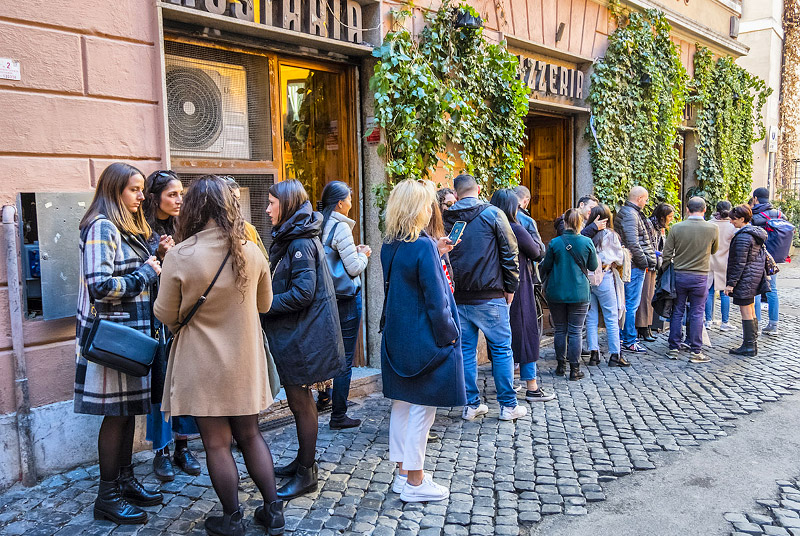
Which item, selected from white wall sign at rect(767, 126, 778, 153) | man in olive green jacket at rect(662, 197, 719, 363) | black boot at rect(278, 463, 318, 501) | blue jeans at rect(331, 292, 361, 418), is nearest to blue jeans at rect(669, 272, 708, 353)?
man in olive green jacket at rect(662, 197, 719, 363)

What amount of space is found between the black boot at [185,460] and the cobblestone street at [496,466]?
7 cm

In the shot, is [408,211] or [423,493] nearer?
[408,211]

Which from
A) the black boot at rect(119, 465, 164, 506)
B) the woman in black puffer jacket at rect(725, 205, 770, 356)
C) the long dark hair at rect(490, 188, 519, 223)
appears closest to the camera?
the black boot at rect(119, 465, 164, 506)

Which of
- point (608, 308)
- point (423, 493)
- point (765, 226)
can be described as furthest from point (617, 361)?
point (423, 493)

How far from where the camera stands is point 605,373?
677cm

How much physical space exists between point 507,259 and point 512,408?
1.22 m

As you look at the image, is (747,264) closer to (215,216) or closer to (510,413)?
(510,413)

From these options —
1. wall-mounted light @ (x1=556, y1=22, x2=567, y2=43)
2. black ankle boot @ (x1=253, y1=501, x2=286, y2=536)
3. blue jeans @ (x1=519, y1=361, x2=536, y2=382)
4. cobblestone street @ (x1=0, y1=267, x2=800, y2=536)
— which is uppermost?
wall-mounted light @ (x1=556, y1=22, x2=567, y2=43)

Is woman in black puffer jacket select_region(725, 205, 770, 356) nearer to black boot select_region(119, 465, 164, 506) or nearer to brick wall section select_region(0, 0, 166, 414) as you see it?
brick wall section select_region(0, 0, 166, 414)

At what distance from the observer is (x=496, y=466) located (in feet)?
14.3

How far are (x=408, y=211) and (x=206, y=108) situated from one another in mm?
2766

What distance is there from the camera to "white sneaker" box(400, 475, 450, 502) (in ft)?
12.4

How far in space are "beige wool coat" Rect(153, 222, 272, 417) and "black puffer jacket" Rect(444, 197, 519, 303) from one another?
7.33ft

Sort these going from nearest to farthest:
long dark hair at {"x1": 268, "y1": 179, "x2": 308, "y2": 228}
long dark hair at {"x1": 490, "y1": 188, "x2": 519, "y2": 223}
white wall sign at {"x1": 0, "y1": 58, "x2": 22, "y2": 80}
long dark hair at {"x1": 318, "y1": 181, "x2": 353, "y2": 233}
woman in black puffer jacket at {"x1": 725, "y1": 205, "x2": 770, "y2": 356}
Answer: long dark hair at {"x1": 268, "y1": 179, "x2": 308, "y2": 228}, white wall sign at {"x1": 0, "y1": 58, "x2": 22, "y2": 80}, long dark hair at {"x1": 318, "y1": 181, "x2": 353, "y2": 233}, long dark hair at {"x1": 490, "y1": 188, "x2": 519, "y2": 223}, woman in black puffer jacket at {"x1": 725, "y1": 205, "x2": 770, "y2": 356}
